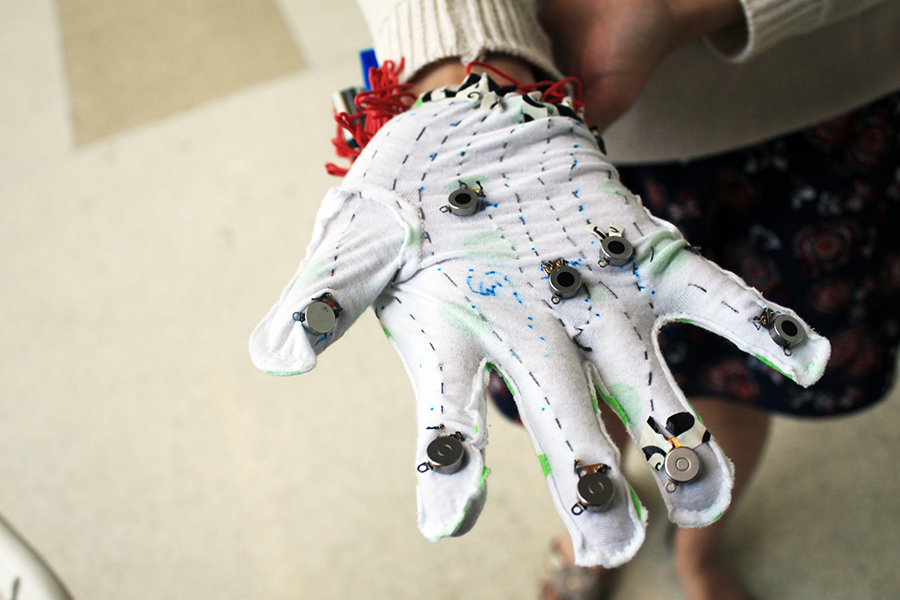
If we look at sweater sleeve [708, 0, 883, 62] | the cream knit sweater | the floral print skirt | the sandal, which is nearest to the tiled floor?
the sandal

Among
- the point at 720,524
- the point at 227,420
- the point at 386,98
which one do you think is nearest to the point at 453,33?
the point at 386,98

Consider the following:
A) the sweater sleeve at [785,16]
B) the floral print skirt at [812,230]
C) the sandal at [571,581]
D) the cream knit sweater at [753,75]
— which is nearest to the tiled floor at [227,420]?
the sandal at [571,581]

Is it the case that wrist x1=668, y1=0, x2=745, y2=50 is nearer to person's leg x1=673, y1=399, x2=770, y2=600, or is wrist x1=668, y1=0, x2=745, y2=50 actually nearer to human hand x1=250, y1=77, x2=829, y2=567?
human hand x1=250, y1=77, x2=829, y2=567

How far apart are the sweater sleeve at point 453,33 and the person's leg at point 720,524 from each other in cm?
58

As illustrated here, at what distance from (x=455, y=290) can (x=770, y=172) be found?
48 centimetres

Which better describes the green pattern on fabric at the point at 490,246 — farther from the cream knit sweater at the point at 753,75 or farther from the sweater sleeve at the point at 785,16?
the sweater sleeve at the point at 785,16

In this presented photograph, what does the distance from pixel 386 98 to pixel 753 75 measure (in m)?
0.40

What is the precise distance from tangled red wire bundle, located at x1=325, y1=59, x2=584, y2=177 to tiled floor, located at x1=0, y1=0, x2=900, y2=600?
2.51 feet

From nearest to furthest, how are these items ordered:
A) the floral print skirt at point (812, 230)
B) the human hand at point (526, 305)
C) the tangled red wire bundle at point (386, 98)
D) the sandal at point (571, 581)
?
the human hand at point (526, 305), the tangled red wire bundle at point (386, 98), the floral print skirt at point (812, 230), the sandal at point (571, 581)

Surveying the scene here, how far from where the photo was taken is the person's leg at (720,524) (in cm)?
91

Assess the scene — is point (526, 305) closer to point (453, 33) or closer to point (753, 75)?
point (453, 33)

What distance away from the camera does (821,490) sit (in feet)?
3.76

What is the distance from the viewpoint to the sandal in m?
1.04

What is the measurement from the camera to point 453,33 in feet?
1.76
